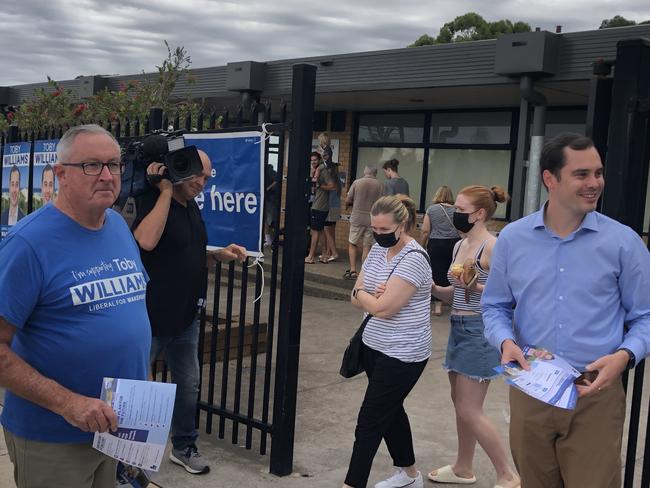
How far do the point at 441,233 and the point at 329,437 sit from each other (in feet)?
14.0

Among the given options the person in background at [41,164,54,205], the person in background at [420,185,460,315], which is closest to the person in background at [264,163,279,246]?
the person in background at [41,164,54,205]

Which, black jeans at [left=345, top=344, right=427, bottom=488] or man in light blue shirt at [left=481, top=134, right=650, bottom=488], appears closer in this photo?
man in light blue shirt at [left=481, top=134, right=650, bottom=488]

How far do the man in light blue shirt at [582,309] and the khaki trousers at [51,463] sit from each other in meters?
1.55

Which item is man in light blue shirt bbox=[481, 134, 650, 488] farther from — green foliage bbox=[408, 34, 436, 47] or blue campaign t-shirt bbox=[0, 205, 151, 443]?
green foliage bbox=[408, 34, 436, 47]

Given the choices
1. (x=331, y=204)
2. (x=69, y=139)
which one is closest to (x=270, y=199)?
(x=69, y=139)

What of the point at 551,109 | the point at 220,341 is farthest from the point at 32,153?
the point at 551,109

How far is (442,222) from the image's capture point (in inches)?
339

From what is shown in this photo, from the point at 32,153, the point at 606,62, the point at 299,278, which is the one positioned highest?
the point at 606,62

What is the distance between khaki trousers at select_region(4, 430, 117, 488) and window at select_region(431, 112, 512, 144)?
1074cm

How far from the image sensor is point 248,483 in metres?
4.05

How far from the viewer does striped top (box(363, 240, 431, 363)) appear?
3721mm

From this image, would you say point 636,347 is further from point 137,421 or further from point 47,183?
point 47,183

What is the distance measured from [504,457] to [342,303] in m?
6.24

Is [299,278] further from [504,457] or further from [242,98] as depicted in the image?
[242,98]
